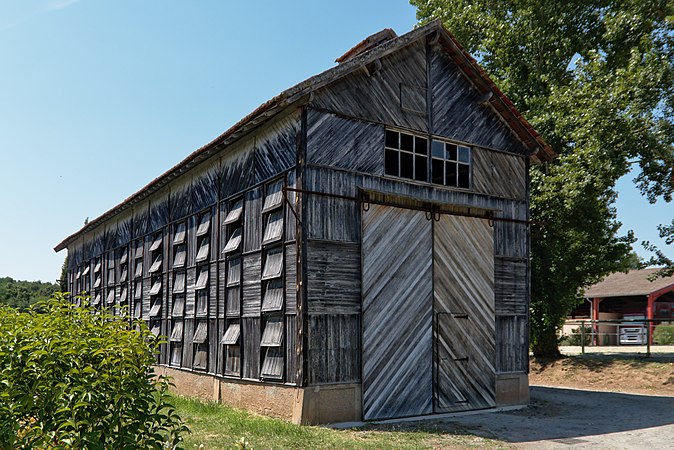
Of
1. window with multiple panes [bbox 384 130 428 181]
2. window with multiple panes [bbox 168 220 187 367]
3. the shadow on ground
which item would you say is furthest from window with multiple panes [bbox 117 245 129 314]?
the shadow on ground

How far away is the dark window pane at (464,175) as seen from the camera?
14547 millimetres

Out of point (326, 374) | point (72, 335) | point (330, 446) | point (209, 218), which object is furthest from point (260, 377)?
point (72, 335)

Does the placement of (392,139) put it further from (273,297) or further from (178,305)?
(178,305)

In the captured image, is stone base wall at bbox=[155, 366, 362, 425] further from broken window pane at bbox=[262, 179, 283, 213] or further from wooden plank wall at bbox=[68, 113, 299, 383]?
broken window pane at bbox=[262, 179, 283, 213]

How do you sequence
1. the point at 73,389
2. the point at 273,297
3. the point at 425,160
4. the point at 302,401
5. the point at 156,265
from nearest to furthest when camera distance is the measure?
1. the point at 73,389
2. the point at 302,401
3. the point at 273,297
4. the point at 425,160
5. the point at 156,265

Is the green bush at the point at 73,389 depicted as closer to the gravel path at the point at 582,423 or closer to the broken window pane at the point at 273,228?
the gravel path at the point at 582,423

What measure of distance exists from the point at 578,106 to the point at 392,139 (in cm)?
1015

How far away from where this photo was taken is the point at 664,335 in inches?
1502

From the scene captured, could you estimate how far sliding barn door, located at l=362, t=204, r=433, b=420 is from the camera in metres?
12.4

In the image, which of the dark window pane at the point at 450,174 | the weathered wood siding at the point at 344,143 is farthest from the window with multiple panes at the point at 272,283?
the dark window pane at the point at 450,174

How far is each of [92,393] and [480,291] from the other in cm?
1084

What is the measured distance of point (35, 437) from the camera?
5281 mm

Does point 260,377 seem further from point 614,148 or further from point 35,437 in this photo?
point 614,148

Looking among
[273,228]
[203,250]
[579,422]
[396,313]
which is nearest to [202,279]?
[203,250]
